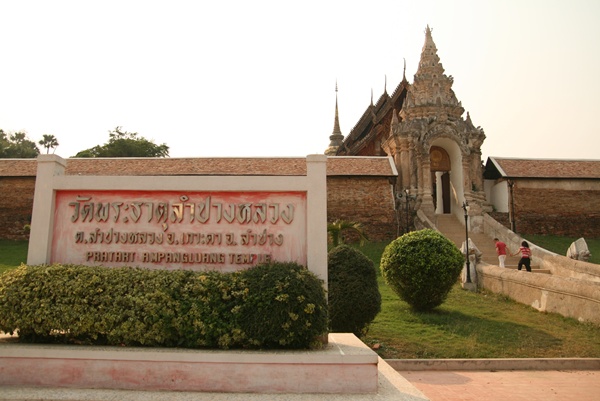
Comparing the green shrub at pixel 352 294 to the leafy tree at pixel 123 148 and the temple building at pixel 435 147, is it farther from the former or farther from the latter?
the leafy tree at pixel 123 148

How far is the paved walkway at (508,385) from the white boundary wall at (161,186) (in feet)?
9.01

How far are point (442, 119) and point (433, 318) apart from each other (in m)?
16.2

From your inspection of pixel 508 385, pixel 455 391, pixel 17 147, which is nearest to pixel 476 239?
pixel 508 385

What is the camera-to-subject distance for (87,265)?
5301 mm

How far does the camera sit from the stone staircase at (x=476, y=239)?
1672cm

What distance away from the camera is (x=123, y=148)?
39.1 meters

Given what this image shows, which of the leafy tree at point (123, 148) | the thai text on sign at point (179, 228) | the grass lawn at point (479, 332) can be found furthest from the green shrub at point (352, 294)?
the leafy tree at point (123, 148)

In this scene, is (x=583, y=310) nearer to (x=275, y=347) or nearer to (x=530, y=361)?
(x=530, y=361)

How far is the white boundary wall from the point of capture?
17.0ft

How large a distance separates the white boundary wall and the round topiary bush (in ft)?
19.2

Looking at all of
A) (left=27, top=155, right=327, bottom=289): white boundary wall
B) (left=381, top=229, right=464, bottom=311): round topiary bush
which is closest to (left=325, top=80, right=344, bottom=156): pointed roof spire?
(left=381, top=229, right=464, bottom=311): round topiary bush

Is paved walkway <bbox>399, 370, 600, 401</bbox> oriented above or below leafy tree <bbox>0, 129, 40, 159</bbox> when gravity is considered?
below

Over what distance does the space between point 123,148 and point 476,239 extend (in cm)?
2949

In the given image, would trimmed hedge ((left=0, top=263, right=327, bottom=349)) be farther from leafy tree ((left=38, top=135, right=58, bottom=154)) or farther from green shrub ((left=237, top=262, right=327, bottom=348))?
leafy tree ((left=38, top=135, right=58, bottom=154))
